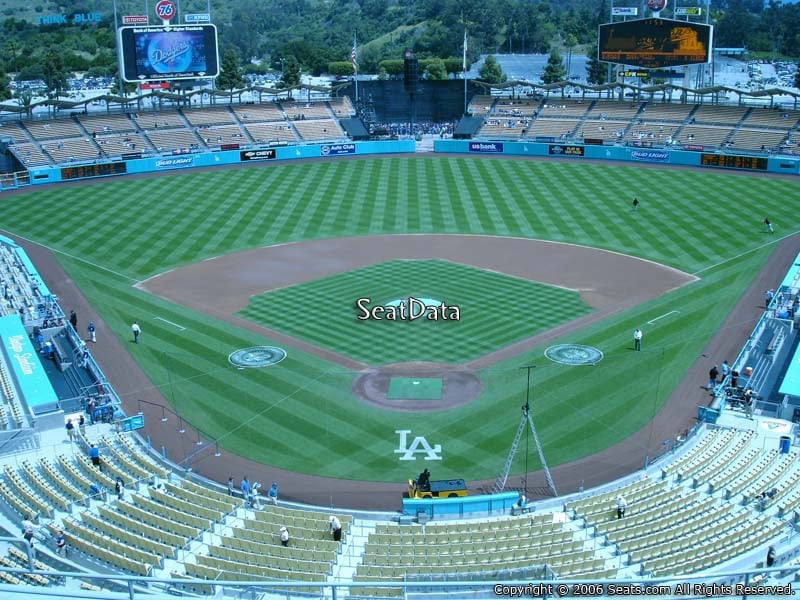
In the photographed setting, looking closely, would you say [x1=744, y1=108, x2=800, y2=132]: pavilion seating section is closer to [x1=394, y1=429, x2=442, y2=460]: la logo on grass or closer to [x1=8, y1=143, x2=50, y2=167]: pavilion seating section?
[x1=394, y1=429, x2=442, y2=460]: la logo on grass

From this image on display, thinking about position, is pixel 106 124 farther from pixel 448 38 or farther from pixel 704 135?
pixel 448 38

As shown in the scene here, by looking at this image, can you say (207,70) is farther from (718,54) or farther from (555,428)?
(718,54)

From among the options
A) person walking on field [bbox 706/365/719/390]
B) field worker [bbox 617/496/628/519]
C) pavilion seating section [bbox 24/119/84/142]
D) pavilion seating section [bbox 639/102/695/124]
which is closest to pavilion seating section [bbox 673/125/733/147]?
pavilion seating section [bbox 639/102/695/124]

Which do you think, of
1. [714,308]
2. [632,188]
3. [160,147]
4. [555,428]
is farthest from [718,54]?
[555,428]

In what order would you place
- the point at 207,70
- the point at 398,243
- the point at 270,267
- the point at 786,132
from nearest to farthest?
the point at 270,267, the point at 398,243, the point at 786,132, the point at 207,70

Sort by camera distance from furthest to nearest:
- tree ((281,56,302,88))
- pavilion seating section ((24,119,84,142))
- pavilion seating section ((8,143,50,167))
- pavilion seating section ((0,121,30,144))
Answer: tree ((281,56,302,88)) → pavilion seating section ((24,119,84,142)) → pavilion seating section ((0,121,30,144)) → pavilion seating section ((8,143,50,167))

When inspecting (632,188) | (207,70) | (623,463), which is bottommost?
(623,463)

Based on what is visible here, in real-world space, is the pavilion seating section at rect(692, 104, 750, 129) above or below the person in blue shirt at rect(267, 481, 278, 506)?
above
